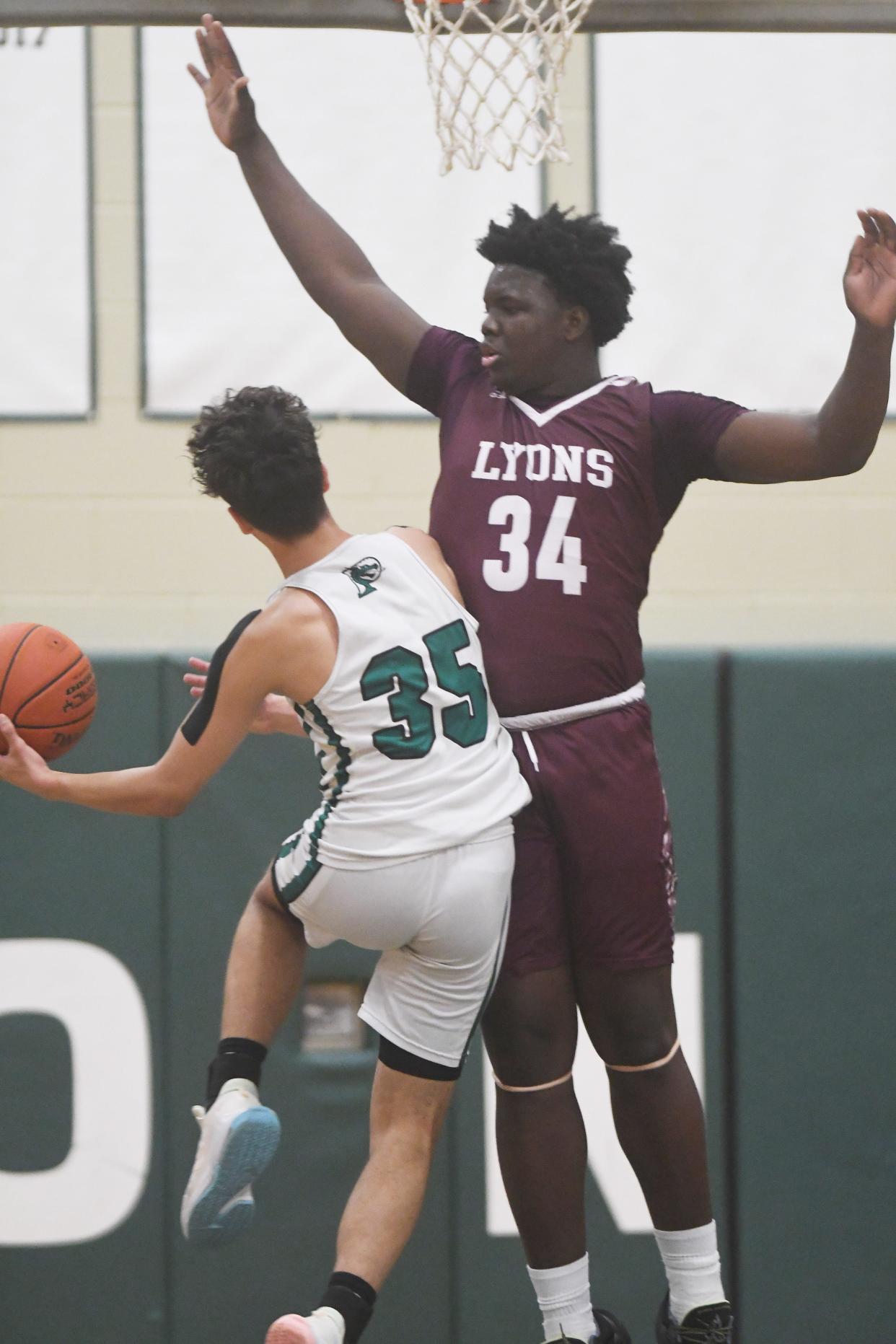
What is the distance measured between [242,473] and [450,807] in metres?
0.72

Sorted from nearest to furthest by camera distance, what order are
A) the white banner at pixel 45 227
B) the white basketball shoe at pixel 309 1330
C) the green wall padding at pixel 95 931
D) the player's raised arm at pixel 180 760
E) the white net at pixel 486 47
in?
the white basketball shoe at pixel 309 1330 → the player's raised arm at pixel 180 760 → the white net at pixel 486 47 → the green wall padding at pixel 95 931 → the white banner at pixel 45 227

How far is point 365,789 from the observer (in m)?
3.05

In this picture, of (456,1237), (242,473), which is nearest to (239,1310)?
(456,1237)

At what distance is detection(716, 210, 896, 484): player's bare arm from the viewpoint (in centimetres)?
294

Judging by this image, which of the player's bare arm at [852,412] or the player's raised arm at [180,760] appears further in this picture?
the player's raised arm at [180,760]

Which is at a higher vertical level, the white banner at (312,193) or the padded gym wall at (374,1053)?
the white banner at (312,193)

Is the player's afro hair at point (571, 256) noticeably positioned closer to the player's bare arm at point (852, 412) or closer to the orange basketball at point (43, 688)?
the player's bare arm at point (852, 412)

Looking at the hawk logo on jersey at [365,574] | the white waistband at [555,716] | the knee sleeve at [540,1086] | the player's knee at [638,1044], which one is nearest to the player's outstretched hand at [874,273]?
the white waistband at [555,716]

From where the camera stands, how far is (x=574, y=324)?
325cm

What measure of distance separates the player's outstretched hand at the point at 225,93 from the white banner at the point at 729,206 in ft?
7.07

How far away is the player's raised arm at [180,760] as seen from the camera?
10.0ft

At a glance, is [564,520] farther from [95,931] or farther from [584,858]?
[95,931]

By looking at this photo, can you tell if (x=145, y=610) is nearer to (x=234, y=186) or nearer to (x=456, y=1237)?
(x=234, y=186)

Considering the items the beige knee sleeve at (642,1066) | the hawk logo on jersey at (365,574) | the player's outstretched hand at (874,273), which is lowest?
the beige knee sleeve at (642,1066)
